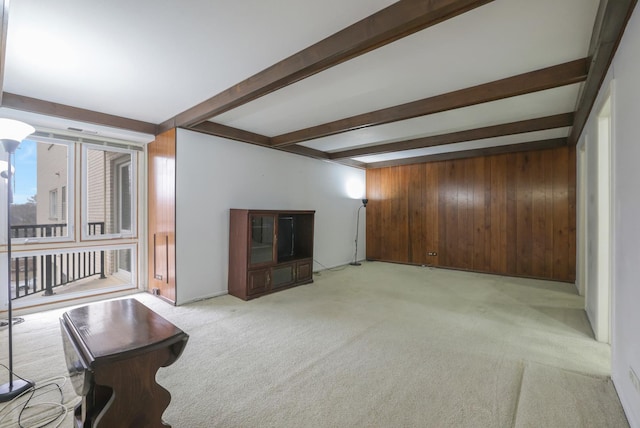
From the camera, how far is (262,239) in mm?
4262

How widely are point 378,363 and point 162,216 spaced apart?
3.36 metres

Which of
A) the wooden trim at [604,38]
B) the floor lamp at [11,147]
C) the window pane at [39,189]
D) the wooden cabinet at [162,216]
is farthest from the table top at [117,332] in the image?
the wooden trim at [604,38]

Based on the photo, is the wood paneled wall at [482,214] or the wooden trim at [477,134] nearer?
the wooden trim at [477,134]

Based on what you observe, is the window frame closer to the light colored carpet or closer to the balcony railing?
the balcony railing

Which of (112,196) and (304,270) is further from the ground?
(112,196)

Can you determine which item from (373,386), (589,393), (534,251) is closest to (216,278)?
(373,386)

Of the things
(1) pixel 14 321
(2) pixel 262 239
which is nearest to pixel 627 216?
(2) pixel 262 239

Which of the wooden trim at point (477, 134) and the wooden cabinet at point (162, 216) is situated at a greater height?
the wooden trim at point (477, 134)

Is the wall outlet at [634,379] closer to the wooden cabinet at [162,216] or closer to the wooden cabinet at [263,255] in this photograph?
the wooden cabinet at [263,255]

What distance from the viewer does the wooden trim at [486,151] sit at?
193 inches

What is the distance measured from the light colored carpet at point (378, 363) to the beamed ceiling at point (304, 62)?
2.34 meters

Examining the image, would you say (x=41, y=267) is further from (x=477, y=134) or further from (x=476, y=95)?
(x=477, y=134)

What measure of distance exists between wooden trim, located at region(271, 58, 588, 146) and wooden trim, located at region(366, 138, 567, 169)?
2865mm

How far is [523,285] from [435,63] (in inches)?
163
